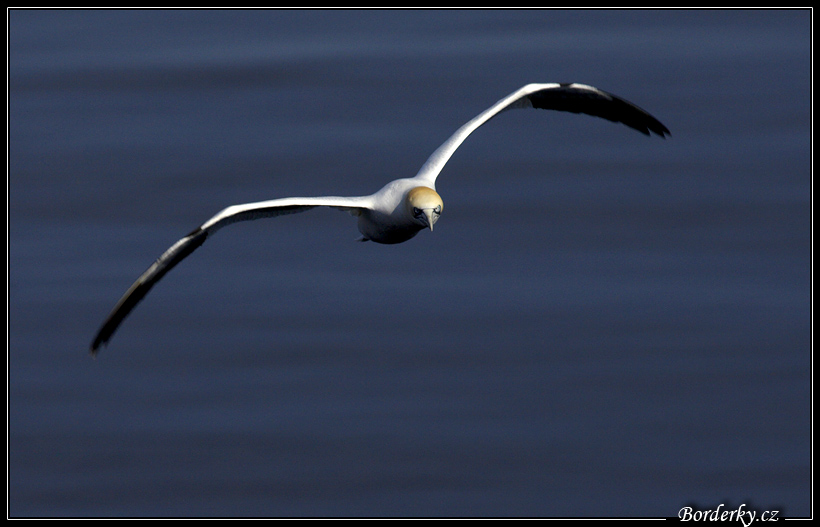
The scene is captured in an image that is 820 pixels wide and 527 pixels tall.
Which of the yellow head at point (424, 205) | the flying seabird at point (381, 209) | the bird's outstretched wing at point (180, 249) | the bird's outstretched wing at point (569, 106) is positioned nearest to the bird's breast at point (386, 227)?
the flying seabird at point (381, 209)

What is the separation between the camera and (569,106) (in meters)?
14.4

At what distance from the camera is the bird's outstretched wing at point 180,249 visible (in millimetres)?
11297

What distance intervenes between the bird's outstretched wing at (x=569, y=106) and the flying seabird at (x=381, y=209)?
1 centimetres

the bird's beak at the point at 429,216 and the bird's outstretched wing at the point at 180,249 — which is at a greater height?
the bird's beak at the point at 429,216

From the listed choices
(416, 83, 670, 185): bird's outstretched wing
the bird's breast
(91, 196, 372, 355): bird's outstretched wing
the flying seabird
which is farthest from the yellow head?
(416, 83, 670, 185): bird's outstretched wing

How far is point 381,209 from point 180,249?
2143 millimetres

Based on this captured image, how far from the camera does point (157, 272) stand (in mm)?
11461

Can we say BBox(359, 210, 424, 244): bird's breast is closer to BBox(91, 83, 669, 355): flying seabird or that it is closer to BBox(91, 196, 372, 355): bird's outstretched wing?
BBox(91, 83, 669, 355): flying seabird

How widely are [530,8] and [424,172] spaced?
42.4ft

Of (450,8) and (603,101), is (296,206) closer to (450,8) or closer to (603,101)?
(603,101)

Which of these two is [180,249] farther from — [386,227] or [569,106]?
[569,106]

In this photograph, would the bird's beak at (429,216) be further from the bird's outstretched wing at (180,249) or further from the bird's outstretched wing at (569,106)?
the bird's outstretched wing at (569,106)

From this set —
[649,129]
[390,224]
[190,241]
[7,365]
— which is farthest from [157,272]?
[649,129]

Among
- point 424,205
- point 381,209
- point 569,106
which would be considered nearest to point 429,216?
point 424,205
